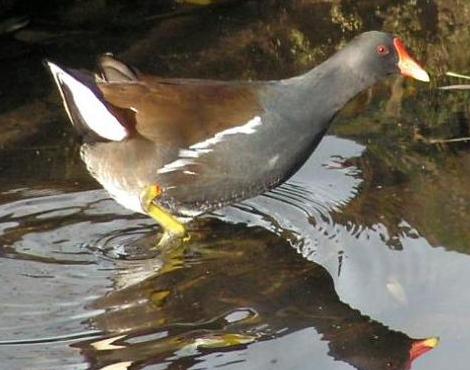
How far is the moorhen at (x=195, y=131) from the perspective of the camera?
468 centimetres

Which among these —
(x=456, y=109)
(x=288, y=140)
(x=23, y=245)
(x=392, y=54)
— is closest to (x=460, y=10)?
(x=456, y=109)

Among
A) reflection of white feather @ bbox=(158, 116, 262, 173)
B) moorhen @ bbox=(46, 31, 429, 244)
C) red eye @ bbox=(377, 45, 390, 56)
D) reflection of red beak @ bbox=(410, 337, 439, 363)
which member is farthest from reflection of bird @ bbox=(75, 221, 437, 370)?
red eye @ bbox=(377, 45, 390, 56)

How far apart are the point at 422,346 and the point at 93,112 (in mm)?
1608

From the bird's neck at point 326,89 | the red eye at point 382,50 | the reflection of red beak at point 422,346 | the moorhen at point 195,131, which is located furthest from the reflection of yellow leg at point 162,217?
the reflection of red beak at point 422,346

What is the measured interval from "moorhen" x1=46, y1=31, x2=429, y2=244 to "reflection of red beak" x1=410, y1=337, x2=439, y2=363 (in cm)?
104

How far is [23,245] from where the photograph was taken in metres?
4.80

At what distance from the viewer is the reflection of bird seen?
3951 millimetres

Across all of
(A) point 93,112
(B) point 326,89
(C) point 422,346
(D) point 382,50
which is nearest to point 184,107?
(A) point 93,112

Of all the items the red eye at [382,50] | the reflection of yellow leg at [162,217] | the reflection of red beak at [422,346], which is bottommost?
the reflection of red beak at [422,346]

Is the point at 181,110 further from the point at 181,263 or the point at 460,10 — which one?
the point at 460,10

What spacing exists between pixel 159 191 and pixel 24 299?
0.73 meters

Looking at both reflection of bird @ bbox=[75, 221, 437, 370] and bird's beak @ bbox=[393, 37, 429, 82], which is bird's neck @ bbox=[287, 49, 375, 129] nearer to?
bird's beak @ bbox=[393, 37, 429, 82]

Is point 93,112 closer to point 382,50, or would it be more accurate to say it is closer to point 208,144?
point 208,144

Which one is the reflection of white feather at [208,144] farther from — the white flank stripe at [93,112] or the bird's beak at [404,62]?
the bird's beak at [404,62]
